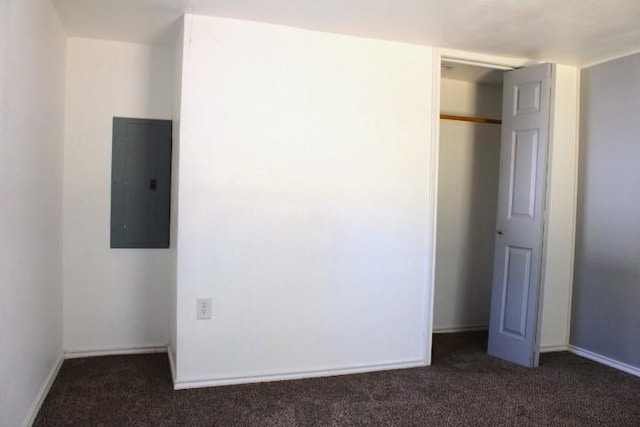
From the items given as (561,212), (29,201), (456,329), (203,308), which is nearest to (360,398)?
(203,308)

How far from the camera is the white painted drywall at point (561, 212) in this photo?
346 centimetres

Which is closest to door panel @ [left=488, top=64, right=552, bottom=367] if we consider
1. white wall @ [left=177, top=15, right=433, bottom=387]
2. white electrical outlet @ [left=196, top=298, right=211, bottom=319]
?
white wall @ [left=177, top=15, right=433, bottom=387]

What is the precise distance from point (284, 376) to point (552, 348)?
2.16 metres

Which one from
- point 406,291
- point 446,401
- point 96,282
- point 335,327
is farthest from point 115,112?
point 446,401

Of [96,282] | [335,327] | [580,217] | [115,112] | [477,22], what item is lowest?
[335,327]

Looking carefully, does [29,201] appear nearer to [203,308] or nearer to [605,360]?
[203,308]

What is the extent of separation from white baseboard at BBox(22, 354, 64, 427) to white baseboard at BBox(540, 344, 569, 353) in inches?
133

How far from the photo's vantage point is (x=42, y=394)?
240cm

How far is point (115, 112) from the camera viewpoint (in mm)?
3119

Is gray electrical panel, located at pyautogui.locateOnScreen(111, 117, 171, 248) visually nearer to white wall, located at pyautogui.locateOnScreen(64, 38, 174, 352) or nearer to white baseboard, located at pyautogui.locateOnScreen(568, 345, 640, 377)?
white wall, located at pyautogui.locateOnScreen(64, 38, 174, 352)

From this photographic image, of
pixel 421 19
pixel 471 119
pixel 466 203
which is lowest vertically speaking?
pixel 466 203

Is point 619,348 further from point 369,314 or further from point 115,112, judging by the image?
point 115,112

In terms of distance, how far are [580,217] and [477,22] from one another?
1790mm

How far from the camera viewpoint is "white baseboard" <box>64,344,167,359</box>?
307 cm
